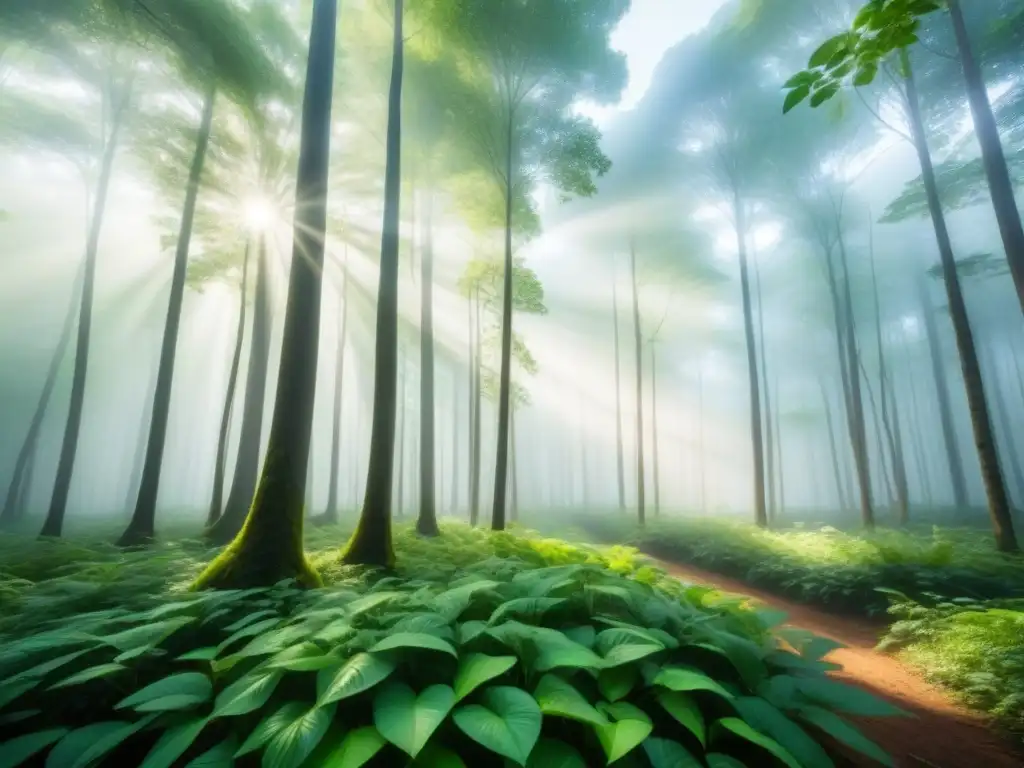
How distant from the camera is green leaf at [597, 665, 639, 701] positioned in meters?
2.57

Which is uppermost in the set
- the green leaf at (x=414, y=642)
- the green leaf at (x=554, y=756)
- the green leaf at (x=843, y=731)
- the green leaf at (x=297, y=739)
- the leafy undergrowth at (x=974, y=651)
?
the green leaf at (x=414, y=642)

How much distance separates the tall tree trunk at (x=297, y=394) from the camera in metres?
5.27

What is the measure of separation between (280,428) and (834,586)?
10005mm

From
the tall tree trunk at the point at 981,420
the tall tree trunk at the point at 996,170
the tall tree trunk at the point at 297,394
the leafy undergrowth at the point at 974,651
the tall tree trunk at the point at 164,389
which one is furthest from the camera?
the tall tree trunk at the point at 164,389

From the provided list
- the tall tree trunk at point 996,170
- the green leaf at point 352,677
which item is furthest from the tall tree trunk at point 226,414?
the tall tree trunk at point 996,170

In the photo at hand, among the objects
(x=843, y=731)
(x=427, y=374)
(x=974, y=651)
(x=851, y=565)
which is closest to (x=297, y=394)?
(x=843, y=731)

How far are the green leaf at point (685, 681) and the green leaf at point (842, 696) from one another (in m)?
0.70

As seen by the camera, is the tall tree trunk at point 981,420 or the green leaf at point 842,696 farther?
the tall tree trunk at point 981,420

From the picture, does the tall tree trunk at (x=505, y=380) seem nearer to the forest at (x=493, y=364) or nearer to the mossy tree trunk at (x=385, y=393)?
the forest at (x=493, y=364)

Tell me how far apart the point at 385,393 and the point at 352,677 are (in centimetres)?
557

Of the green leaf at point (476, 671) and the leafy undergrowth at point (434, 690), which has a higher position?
the green leaf at point (476, 671)

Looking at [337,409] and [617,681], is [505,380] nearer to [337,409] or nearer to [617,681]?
[617,681]

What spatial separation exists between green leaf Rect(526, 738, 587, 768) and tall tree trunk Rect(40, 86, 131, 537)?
1433 centimetres

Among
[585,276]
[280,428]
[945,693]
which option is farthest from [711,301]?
[280,428]
